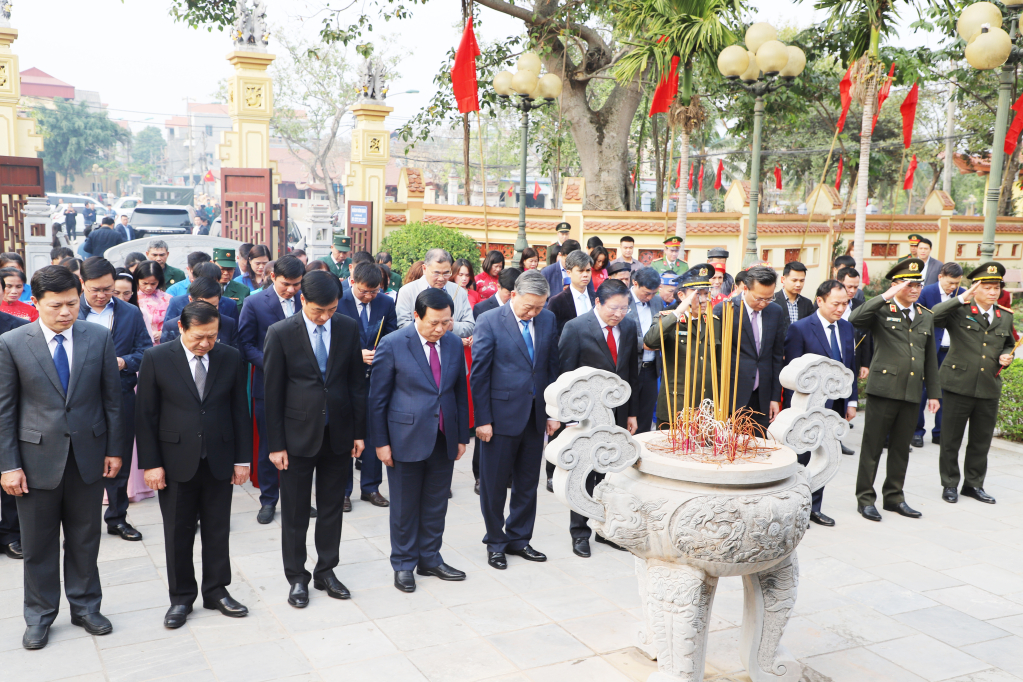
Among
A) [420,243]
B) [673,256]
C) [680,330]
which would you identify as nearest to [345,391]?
[680,330]

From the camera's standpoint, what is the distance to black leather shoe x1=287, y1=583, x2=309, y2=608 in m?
4.15

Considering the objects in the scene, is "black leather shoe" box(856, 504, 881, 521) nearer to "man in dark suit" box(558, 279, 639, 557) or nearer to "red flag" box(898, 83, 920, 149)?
"man in dark suit" box(558, 279, 639, 557)

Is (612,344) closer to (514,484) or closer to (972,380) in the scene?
(514,484)

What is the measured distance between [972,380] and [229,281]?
566 centimetres

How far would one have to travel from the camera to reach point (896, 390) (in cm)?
567

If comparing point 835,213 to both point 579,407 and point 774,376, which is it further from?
point 579,407

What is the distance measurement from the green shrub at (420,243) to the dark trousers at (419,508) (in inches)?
360

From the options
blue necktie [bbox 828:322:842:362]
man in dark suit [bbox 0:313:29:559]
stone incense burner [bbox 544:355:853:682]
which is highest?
blue necktie [bbox 828:322:842:362]

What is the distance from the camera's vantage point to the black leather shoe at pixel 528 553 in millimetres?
4857

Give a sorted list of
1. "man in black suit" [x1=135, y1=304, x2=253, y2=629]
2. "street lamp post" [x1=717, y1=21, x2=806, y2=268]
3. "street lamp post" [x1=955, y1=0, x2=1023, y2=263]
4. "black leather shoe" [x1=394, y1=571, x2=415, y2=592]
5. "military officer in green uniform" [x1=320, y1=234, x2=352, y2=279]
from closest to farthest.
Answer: "man in black suit" [x1=135, y1=304, x2=253, y2=629]
"black leather shoe" [x1=394, y1=571, x2=415, y2=592]
"street lamp post" [x1=955, y1=0, x2=1023, y2=263]
"street lamp post" [x1=717, y1=21, x2=806, y2=268]
"military officer in green uniform" [x1=320, y1=234, x2=352, y2=279]

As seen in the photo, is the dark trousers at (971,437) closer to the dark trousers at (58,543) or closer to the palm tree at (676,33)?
the dark trousers at (58,543)

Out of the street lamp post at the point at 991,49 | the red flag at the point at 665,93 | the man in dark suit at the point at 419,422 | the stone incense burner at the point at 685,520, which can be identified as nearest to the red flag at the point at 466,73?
the red flag at the point at 665,93

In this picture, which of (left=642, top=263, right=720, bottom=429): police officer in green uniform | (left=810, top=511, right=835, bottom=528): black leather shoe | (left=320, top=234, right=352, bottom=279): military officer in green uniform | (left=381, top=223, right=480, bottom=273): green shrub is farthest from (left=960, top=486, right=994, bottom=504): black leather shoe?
(left=381, top=223, right=480, bottom=273): green shrub

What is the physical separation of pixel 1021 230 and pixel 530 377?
62.6 ft
